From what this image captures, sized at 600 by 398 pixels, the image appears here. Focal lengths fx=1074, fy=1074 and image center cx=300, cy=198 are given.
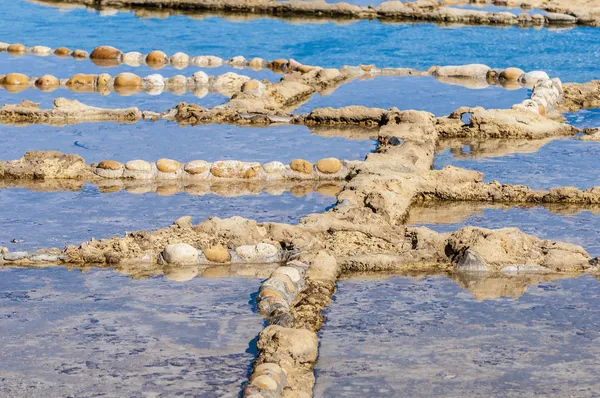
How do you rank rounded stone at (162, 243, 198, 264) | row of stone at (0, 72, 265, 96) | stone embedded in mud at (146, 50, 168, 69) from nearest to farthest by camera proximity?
1. rounded stone at (162, 243, 198, 264)
2. row of stone at (0, 72, 265, 96)
3. stone embedded in mud at (146, 50, 168, 69)

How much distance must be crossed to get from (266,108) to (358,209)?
5754mm

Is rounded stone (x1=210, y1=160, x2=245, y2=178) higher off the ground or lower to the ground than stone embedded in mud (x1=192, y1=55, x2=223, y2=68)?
lower

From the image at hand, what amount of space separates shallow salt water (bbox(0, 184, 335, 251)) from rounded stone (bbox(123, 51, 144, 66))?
7.90 metres

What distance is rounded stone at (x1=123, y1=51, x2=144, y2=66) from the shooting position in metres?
20.0

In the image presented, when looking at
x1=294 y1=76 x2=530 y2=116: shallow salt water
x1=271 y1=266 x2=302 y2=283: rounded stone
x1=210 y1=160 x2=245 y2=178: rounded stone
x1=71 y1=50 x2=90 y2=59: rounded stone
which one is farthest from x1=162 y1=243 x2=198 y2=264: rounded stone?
x1=71 y1=50 x2=90 y2=59: rounded stone

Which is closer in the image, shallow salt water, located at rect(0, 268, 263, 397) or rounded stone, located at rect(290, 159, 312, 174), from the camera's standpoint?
shallow salt water, located at rect(0, 268, 263, 397)

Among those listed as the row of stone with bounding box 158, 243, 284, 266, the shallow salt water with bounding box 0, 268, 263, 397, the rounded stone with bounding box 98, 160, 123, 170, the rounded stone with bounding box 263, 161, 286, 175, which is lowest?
the shallow salt water with bounding box 0, 268, 263, 397

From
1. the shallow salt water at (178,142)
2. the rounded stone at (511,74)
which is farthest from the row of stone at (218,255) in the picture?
the rounded stone at (511,74)

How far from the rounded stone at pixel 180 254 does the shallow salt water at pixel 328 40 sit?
35.7ft

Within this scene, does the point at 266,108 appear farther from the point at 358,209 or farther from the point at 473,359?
the point at 473,359

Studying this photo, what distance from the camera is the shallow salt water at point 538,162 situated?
12.6 m

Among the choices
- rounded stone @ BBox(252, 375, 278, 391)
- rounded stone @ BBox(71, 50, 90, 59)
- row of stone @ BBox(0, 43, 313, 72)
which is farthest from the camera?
rounded stone @ BBox(71, 50, 90, 59)

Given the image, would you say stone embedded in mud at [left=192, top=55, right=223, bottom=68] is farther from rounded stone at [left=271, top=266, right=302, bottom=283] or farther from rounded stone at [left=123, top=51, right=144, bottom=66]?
rounded stone at [left=271, top=266, right=302, bottom=283]

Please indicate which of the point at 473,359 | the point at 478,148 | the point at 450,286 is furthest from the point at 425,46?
the point at 473,359
